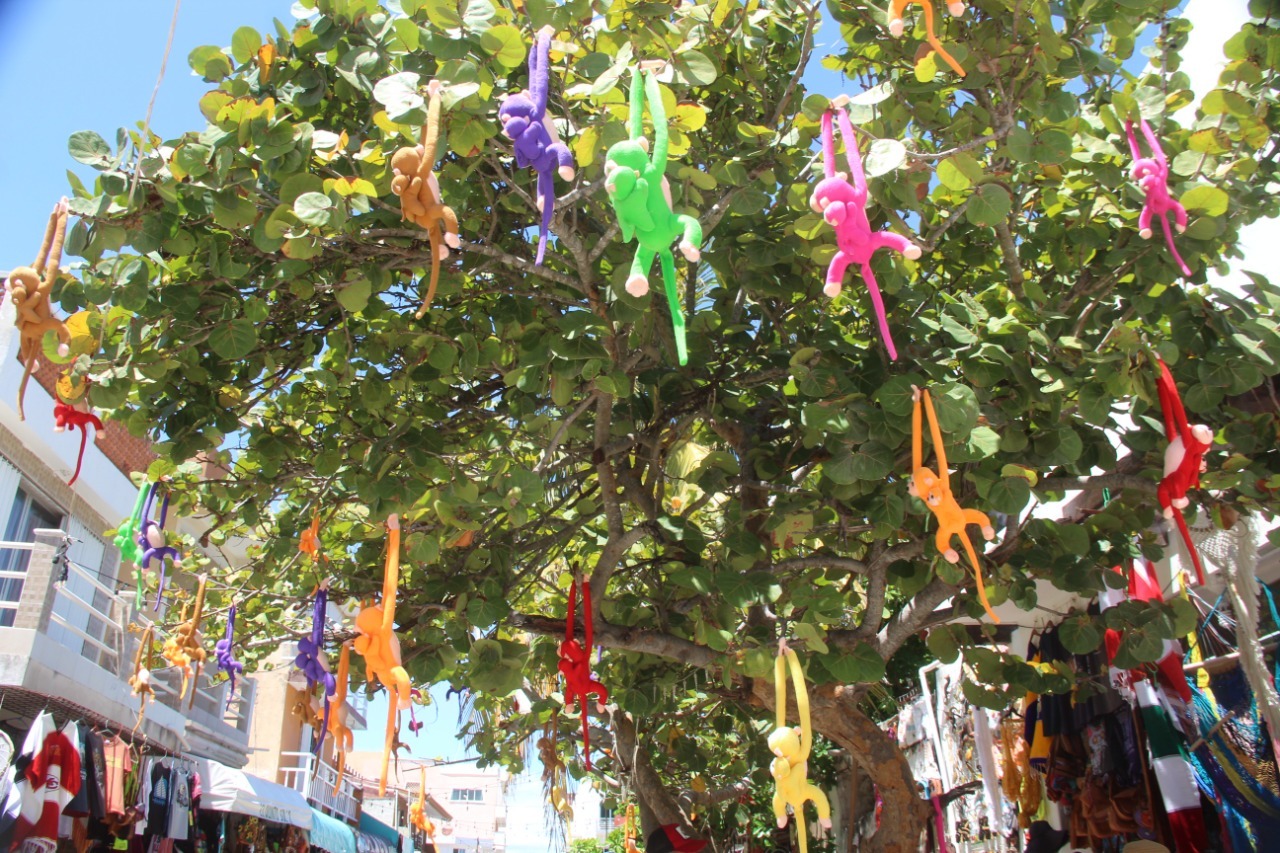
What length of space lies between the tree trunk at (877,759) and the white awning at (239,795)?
9357 millimetres

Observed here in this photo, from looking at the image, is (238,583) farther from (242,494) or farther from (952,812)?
(952,812)

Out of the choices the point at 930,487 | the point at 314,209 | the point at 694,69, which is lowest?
the point at 930,487

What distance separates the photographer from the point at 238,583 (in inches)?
300

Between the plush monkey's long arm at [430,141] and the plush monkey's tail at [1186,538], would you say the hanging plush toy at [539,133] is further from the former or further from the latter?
the plush monkey's tail at [1186,538]

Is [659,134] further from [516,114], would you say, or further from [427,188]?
[427,188]

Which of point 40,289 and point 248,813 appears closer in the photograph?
point 40,289

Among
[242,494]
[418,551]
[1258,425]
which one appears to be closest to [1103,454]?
[1258,425]

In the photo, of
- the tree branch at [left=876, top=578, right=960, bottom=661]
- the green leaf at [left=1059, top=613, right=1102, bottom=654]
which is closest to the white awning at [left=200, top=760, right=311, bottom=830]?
the tree branch at [left=876, top=578, right=960, bottom=661]

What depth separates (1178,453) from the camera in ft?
10.6

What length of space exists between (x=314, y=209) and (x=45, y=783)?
681 cm

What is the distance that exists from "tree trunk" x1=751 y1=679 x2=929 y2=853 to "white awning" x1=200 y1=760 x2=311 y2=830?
936cm

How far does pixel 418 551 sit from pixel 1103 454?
120 inches

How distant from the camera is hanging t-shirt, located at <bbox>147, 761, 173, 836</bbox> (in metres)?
10.2

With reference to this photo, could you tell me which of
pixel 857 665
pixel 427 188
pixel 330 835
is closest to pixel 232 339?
pixel 427 188
